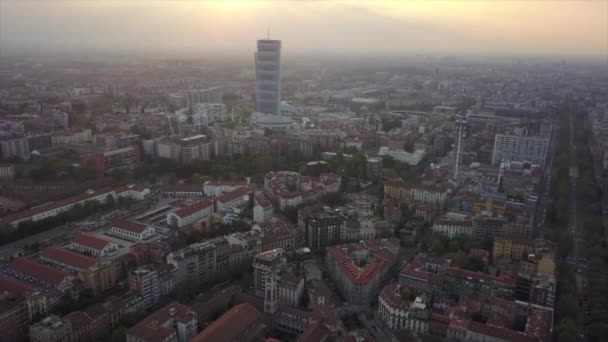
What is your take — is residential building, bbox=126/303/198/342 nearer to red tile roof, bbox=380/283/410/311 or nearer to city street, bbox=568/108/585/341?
red tile roof, bbox=380/283/410/311

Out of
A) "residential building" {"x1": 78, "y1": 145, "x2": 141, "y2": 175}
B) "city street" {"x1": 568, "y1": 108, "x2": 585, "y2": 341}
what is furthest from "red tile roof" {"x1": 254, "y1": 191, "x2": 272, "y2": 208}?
"city street" {"x1": 568, "y1": 108, "x2": 585, "y2": 341}

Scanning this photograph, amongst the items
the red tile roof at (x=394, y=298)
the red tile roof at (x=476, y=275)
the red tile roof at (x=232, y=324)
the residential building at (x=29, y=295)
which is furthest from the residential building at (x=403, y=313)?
the residential building at (x=29, y=295)

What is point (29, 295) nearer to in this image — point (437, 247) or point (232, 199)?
point (232, 199)

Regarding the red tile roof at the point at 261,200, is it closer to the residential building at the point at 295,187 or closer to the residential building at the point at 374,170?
the residential building at the point at 295,187

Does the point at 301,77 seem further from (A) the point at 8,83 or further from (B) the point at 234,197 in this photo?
(B) the point at 234,197

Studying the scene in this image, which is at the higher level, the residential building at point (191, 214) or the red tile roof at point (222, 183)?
the red tile roof at point (222, 183)

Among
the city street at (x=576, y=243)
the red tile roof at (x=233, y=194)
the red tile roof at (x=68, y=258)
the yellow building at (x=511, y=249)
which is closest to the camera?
the city street at (x=576, y=243)

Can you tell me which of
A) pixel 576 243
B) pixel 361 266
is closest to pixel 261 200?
pixel 361 266

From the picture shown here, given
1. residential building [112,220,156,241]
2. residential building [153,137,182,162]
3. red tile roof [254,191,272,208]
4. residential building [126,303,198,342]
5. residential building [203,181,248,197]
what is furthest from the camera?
residential building [153,137,182,162]
